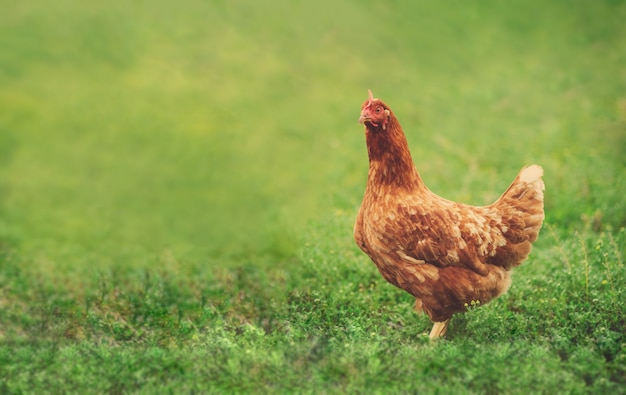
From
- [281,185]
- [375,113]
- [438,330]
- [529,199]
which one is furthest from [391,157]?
[281,185]

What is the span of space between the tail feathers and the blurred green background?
90.5 inches

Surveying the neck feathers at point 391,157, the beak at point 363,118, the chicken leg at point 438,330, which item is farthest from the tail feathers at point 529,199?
the beak at point 363,118

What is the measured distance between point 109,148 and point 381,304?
17.9ft

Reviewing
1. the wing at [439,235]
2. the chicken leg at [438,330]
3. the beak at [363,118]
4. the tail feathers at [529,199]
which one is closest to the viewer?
the beak at [363,118]

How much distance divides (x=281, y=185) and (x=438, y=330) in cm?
427

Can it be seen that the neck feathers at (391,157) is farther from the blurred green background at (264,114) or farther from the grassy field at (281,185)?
the blurred green background at (264,114)

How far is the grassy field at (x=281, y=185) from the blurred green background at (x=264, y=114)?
41mm

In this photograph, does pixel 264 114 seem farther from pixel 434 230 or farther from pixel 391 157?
pixel 434 230

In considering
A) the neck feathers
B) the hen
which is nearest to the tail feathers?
the hen

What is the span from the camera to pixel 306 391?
4.87 m

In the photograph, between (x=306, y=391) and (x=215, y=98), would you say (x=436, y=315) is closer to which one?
(x=306, y=391)

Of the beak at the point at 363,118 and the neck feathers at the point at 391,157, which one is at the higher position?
→ the beak at the point at 363,118

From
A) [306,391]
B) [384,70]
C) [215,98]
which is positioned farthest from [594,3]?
[306,391]

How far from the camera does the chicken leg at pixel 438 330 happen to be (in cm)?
561
